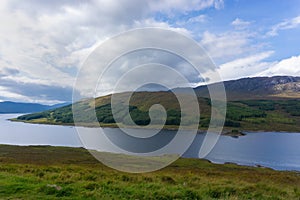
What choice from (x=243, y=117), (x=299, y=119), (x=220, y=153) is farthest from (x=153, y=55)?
(x=299, y=119)

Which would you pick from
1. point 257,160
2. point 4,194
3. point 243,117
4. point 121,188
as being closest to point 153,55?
point 121,188

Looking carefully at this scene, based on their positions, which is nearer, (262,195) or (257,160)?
(262,195)

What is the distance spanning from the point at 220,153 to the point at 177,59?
6183 cm

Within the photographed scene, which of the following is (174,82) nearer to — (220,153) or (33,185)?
(33,185)

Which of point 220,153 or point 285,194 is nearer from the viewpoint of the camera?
point 285,194

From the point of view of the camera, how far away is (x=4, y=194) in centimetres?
987

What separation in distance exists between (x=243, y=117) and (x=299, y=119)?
4013 cm

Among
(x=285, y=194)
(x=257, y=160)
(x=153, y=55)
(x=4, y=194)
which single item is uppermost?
(x=153, y=55)

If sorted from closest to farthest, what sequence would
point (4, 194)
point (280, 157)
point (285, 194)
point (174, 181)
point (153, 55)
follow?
point (4, 194) < point (285, 194) < point (174, 181) < point (153, 55) < point (280, 157)

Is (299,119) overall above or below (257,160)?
above

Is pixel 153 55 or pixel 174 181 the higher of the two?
pixel 153 55

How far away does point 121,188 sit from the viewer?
449 inches

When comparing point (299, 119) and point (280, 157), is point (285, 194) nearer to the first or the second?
point (280, 157)

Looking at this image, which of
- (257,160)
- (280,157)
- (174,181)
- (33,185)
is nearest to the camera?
(33,185)
